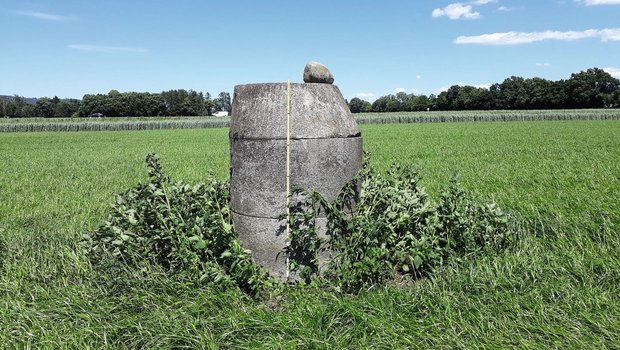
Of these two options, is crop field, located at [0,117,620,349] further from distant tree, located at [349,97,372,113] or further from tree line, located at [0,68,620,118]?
distant tree, located at [349,97,372,113]

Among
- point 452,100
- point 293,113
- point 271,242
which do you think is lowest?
point 271,242

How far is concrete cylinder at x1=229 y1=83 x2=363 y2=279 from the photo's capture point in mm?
4363

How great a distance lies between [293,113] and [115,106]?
130 meters

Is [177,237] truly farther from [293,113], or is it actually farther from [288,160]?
[293,113]

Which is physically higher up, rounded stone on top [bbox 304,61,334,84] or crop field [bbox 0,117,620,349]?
rounded stone on top [bbox 304,61,334,84]

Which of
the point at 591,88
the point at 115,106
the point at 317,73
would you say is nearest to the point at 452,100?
the point at 591,88

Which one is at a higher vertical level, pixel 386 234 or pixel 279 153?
pixel 279 153

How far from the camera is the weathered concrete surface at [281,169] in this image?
14.3 feet

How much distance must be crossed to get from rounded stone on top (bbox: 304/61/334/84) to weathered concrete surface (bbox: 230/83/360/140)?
18 centimetres

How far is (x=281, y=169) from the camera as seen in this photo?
14.3 feet

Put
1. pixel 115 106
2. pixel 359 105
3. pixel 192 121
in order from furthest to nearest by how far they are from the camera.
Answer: pixel 359 105 → pixel 115 106 → pixel 192 121

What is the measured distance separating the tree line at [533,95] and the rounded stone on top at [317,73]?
122998mm

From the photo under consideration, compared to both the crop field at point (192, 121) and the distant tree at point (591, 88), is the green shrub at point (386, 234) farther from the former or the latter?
the distant tree at point (591, 88)

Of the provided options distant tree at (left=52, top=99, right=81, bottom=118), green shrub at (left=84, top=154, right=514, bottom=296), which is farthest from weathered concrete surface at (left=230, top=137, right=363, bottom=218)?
distant tree at (left=52, top=99, right=81, bottom=118)
